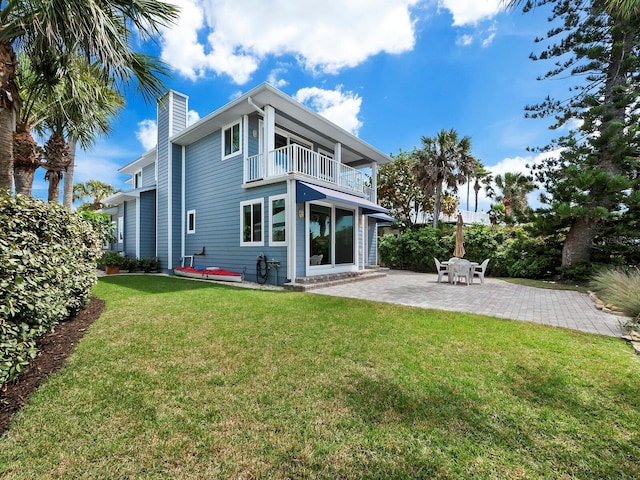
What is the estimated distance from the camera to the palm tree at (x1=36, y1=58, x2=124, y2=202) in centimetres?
706

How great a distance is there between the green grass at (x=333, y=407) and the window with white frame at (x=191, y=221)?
9.84 metres

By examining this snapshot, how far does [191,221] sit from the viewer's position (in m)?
14.2

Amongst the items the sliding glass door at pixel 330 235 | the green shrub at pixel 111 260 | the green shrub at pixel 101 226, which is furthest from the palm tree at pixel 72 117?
the sliding glass door at pixel 330 235

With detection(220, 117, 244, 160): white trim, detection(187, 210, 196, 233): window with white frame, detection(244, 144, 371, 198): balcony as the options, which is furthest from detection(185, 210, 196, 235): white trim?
detection(244, 144, 371, 198): balcony

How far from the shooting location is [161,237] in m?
14.9

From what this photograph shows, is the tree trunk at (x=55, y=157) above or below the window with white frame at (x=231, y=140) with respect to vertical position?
below

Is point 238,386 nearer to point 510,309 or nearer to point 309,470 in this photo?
point 309,470

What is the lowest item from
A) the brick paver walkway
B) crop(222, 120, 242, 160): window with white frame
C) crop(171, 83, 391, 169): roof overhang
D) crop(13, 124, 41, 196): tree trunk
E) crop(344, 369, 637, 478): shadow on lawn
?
the brick paver walkway

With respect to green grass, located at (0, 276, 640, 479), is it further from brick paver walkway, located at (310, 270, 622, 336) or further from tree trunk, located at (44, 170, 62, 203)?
tree trunk, located at (44, 170, 62, 203)

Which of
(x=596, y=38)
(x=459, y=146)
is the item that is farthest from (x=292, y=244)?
(x=459, y=146)

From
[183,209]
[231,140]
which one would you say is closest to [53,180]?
[183,209]

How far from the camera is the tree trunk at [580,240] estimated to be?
36.1 feet

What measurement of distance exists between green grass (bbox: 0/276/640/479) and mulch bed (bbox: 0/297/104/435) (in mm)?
140

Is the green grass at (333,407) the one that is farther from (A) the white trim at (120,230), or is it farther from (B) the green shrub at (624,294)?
(A) the white trim at (120,230)
